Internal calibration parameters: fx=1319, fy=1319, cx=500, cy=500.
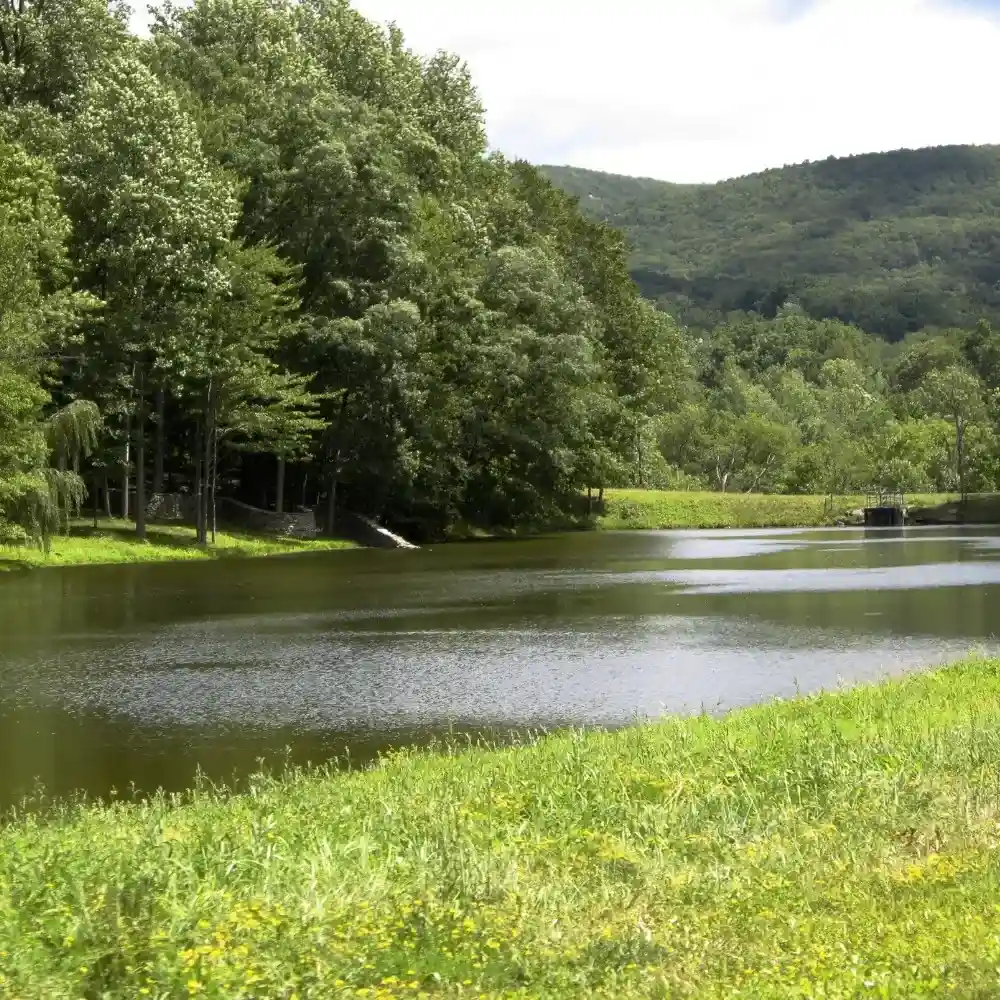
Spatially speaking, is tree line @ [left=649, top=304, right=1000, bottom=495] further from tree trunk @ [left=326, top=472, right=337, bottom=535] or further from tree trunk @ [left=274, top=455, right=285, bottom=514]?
tree trunk @ [left=274, top=455, right=285, bottom=514]

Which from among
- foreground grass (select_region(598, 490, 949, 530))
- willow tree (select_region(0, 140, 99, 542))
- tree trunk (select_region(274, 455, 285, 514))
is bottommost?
foreground grass (select_region(598, 490, 949, 530))

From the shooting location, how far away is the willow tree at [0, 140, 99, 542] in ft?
151

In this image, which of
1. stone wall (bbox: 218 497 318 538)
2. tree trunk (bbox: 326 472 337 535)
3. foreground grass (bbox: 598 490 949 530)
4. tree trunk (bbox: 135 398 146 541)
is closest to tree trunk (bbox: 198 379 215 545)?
tree trunk (bbox: 135 398 146 541)

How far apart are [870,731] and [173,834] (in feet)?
29.4

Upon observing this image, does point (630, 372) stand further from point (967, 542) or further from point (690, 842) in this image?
point (690, 842)

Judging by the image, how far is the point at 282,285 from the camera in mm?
62062

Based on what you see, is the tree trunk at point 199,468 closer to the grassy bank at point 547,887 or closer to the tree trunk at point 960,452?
the grassy bank at point 547,887

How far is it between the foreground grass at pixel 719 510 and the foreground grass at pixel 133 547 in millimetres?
37510

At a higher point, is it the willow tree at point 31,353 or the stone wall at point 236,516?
the willow tree at point 31,353

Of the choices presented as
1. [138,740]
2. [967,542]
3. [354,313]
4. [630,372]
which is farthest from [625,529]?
[138,740]

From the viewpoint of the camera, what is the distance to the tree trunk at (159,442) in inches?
2408

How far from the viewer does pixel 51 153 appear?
56.8 metres

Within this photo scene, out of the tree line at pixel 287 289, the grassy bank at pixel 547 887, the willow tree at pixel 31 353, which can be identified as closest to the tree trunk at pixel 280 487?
the tree line at pixel 287 289

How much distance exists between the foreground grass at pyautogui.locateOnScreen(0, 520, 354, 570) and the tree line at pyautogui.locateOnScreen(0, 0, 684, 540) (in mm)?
1652
